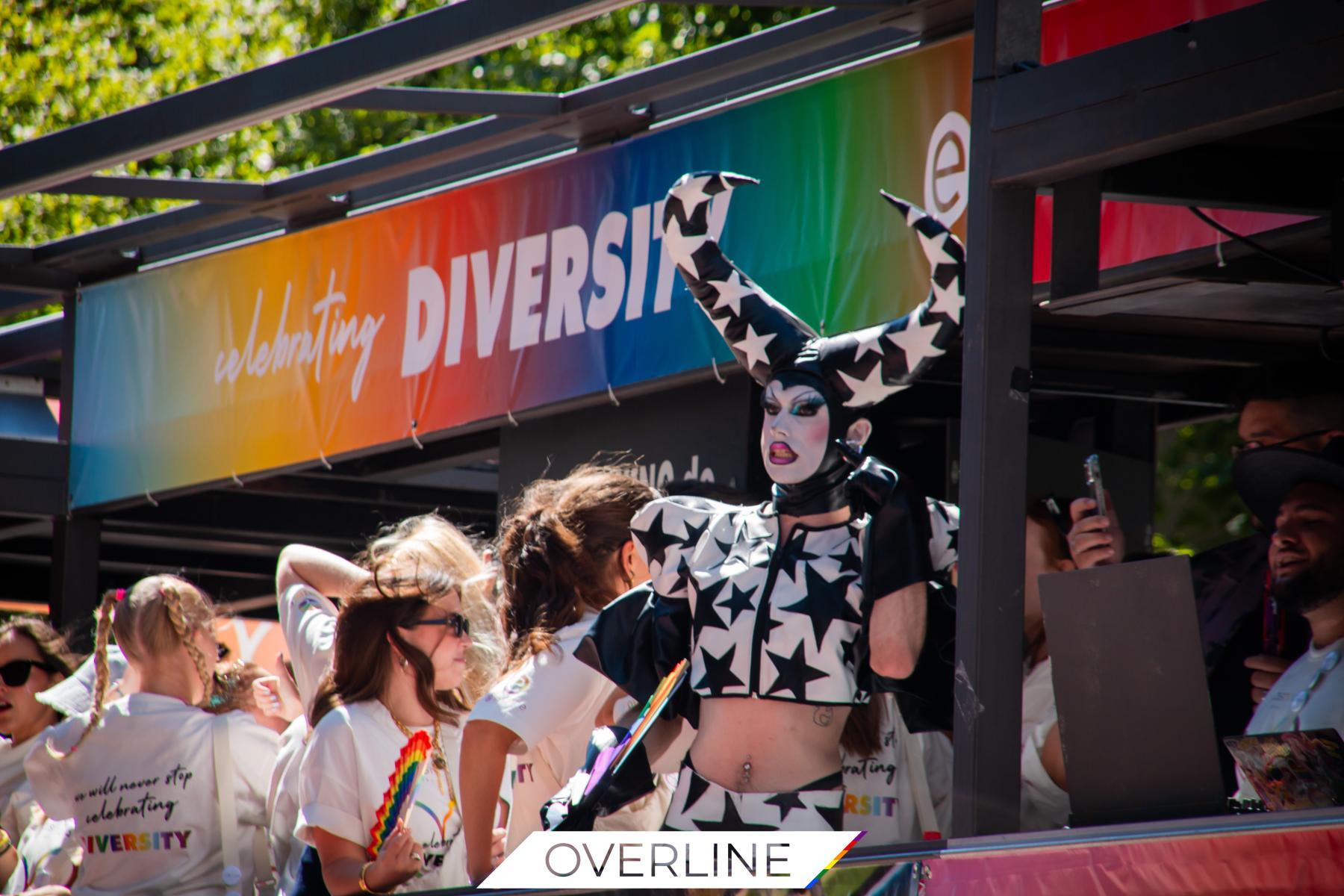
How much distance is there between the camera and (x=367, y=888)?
456 centimetres

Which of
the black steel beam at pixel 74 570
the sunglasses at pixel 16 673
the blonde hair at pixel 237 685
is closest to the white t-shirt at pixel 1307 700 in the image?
the blonde hair at pixel 237 685

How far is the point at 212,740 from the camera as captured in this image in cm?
558

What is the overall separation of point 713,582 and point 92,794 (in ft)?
8.20

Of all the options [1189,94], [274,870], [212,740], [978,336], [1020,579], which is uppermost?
[1189,94]

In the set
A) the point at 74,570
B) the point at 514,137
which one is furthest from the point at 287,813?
the point at 74,570

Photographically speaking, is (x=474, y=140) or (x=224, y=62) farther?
(x=224, y=62)

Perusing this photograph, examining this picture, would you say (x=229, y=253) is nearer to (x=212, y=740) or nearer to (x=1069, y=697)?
(x=212, y=740)

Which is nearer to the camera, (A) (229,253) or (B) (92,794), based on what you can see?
(B) (92,794)

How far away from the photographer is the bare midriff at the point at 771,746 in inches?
157

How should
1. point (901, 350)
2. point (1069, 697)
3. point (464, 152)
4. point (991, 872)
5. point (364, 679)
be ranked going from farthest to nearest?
1. point (464, 152)
2. point (364, 679)
3. point (901, 350)
4. point (1069, 697)
5. point (991, 872)

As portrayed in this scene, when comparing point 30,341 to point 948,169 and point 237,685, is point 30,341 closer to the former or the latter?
point 237,685

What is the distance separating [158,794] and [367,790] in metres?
1.16

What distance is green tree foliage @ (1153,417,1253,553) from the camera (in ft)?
56.7

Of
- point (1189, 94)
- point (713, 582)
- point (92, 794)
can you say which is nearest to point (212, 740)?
point (92, 794)
